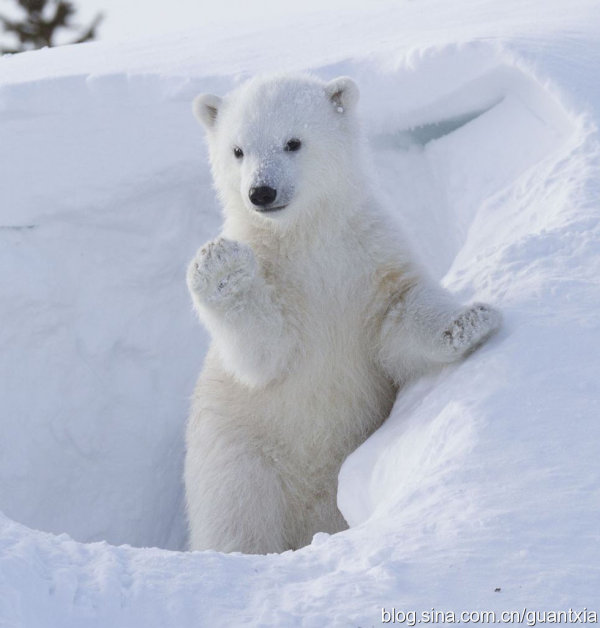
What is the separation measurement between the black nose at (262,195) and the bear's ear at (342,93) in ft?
1.94

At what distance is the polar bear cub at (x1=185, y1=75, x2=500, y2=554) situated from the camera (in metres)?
3.33

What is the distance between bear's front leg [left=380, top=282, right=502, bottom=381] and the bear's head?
48 cm

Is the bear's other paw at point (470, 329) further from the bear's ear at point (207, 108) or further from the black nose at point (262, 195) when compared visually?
the bear's ear at point (207, 108)

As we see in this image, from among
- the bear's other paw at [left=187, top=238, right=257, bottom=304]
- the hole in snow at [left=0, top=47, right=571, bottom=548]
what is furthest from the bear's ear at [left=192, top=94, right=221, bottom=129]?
the hole in snow at [left=0, top=47, right=571, bottom=548]

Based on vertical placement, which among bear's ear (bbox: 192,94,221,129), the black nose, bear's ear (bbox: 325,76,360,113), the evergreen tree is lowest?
the evergreen tree

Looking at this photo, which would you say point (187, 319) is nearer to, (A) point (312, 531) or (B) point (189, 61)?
(B) point (189, 61)

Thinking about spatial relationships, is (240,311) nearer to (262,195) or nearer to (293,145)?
(262,195)

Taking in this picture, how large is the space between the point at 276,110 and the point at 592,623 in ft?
7.28

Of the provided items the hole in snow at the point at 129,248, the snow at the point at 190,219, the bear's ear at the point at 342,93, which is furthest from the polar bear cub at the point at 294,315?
the hole in snow at the point at 129,248

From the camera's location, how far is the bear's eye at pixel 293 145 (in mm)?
3438

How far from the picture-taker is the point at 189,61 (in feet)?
16.9

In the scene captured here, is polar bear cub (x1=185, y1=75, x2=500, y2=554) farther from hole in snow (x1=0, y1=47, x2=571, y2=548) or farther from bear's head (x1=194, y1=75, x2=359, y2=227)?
hole in snow (x1=0, y1=47, x2=571, y2=548)

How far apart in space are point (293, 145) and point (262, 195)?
0.29 metres

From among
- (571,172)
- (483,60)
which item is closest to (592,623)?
(571,172)
